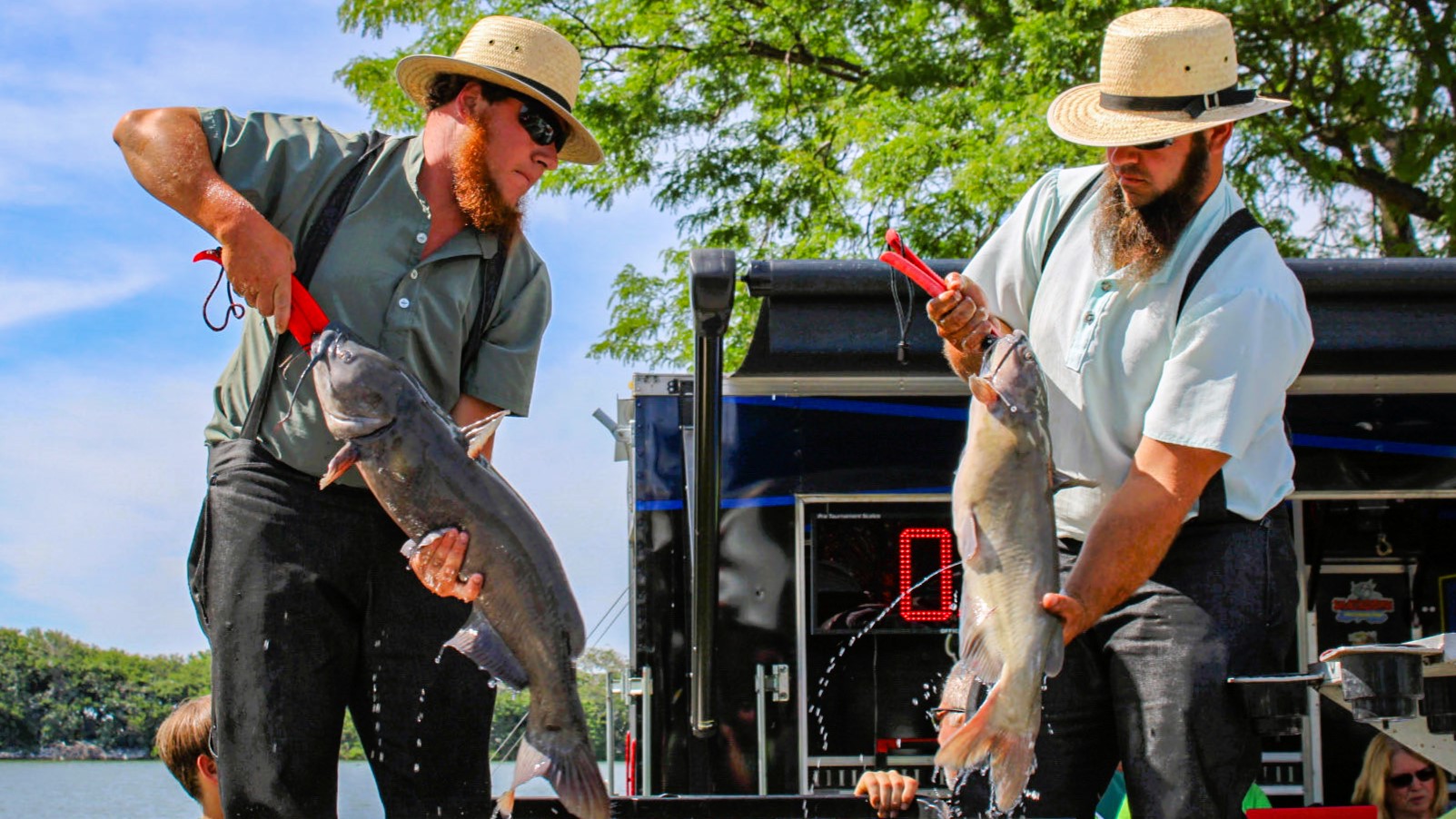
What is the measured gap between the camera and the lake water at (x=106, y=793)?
89.5 feet

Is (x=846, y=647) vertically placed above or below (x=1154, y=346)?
below

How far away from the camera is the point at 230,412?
11.0ft

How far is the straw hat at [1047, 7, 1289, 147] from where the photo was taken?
10.9 feet

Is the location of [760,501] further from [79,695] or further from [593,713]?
[79,695]

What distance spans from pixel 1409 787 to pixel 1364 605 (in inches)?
110

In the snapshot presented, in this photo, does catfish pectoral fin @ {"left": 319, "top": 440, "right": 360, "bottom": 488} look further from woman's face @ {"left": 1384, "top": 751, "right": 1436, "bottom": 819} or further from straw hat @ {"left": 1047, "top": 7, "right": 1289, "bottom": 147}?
woman's face @ {"left": 1384, "top": 751, "right": 1436, "bottom": 819}

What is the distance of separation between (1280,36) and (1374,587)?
5532 millimetres

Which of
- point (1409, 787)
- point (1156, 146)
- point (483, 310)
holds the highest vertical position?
point (1156, 146)

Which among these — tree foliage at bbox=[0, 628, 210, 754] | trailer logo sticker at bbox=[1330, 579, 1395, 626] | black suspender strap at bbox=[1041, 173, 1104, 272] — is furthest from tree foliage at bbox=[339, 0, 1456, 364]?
tree foliage at bbox=[0, 628, 210, 754]

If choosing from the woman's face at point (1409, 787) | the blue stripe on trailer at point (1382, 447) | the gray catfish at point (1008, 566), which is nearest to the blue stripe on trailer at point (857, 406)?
the blue stripe on trailer at point (1382, 447)

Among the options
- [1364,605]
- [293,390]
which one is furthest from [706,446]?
[1364,605]

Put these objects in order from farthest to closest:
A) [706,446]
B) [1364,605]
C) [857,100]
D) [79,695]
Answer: [79,695] → [857,100] → [1364,605] → [706,446]

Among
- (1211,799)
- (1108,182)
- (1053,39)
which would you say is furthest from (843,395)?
(1053,39)

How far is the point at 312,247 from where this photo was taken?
10.9 ft
